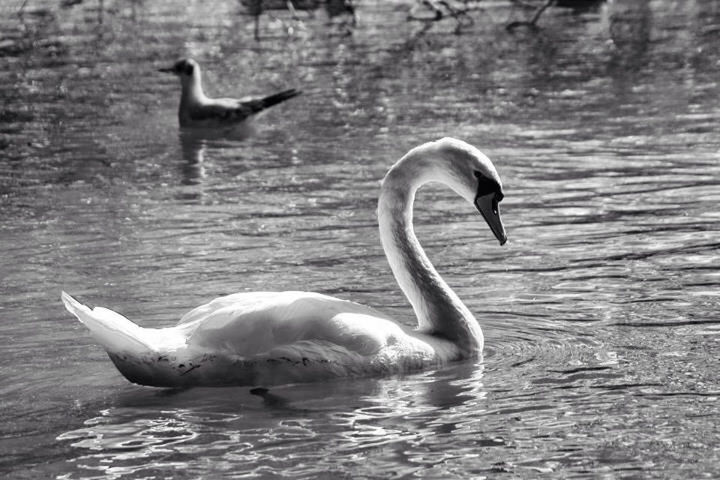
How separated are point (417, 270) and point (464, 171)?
665mm

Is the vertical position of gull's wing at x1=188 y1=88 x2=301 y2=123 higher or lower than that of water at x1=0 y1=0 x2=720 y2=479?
higher

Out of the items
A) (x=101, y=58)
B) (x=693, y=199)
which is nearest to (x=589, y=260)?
(x=693, y=199)

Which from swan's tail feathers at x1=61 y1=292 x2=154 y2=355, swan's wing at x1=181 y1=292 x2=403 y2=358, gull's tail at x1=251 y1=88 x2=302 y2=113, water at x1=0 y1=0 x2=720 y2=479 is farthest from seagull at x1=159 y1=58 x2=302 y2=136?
swan's tail feathers at x1=61 y1=292 x2=154 y2=355

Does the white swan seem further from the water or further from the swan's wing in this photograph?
the water

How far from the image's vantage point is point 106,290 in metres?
10.4

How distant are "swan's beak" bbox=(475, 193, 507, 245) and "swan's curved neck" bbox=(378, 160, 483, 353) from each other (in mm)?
364

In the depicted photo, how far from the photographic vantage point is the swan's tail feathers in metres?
7.69

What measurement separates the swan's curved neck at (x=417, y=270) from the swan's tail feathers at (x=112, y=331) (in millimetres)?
1766

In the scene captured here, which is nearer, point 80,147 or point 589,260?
point 589,260

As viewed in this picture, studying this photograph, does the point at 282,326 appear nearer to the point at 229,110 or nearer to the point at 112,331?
the point at 112,331

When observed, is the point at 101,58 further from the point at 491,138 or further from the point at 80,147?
the point at 491,138

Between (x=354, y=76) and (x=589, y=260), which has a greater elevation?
(x=354, y=76)

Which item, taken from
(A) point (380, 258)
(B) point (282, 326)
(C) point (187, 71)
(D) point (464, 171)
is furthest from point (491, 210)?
(C) point (187, 71)

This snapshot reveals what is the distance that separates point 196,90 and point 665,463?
49.3 ft
